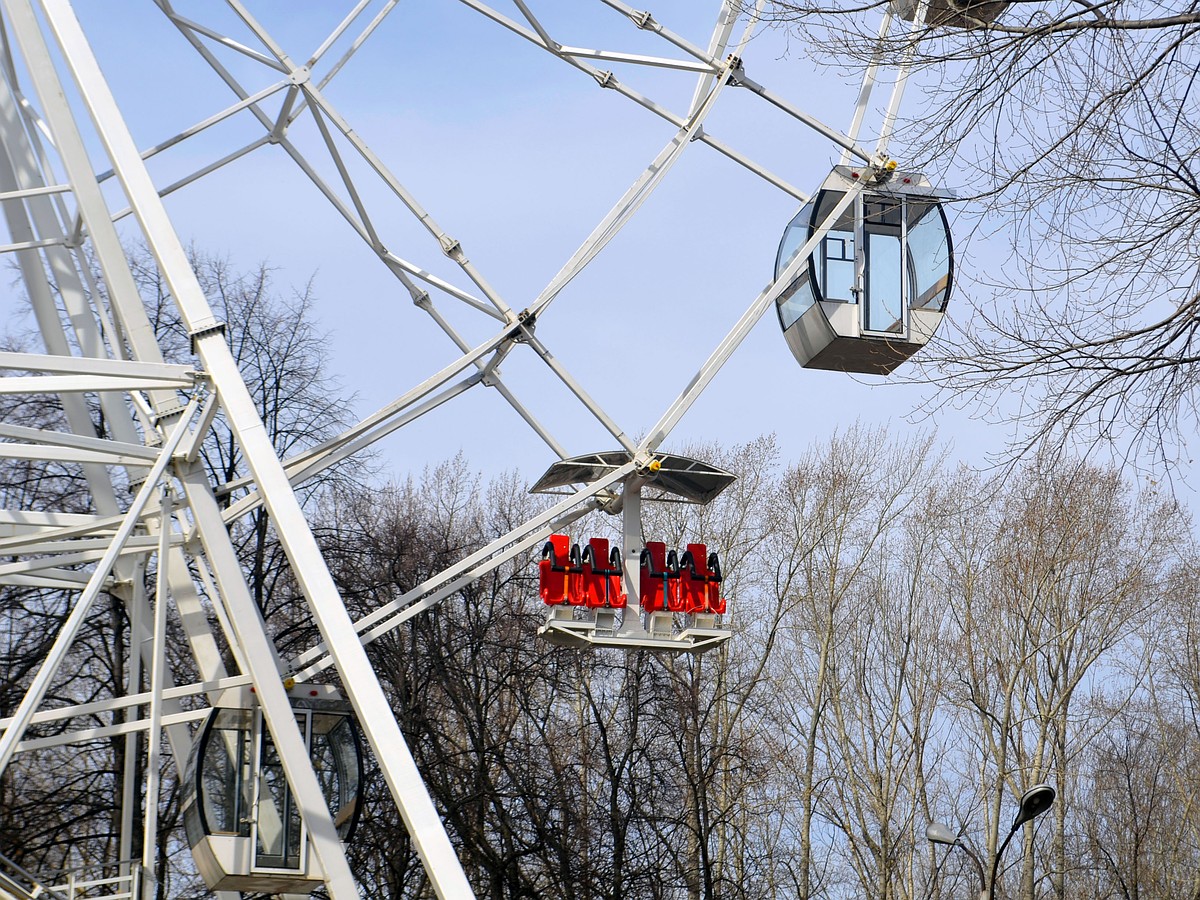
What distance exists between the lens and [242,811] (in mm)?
16562

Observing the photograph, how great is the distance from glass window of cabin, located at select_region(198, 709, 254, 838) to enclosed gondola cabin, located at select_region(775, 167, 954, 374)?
723 centimetres

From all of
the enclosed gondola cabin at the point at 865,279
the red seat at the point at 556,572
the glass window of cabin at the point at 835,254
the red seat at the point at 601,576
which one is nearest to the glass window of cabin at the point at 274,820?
the red seat at the point at 556,572

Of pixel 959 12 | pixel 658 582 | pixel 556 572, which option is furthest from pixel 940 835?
pixel 959 12

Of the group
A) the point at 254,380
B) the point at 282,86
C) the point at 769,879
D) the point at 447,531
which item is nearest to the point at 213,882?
the point at 282,86

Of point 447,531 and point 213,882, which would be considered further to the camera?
point 447,531

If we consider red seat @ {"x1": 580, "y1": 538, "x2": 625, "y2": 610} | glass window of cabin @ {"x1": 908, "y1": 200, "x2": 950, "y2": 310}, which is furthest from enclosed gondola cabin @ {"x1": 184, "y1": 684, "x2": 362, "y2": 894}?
glass window of cabin @ {"x1": 908, "y1": 200, "x2": 950, "y2": 310}

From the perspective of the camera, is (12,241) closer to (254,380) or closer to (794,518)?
(254,380)

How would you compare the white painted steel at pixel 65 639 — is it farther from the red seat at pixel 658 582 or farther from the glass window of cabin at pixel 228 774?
the red seat at pixel 658 582

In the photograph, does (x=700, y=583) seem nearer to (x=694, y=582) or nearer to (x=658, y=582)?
(x=694, y=582)

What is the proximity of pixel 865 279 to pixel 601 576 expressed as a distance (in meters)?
4.40

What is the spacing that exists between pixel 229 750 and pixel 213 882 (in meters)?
1.30

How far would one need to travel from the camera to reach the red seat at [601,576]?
18.7m

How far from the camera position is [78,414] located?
1838cm

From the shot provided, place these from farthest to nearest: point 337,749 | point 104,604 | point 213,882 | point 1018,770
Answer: point 1018,770 → point 104,604 → point 337,749 → point 213,882
